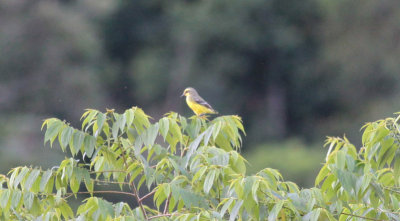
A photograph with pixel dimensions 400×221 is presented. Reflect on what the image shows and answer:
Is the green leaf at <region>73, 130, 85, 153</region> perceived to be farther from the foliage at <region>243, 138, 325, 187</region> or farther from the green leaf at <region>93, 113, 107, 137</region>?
the foliage at <region>243, 138, 325, 187</region>

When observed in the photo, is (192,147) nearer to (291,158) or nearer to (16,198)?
(16,198)

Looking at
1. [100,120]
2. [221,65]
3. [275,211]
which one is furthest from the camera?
[221,65]

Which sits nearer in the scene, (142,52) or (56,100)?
(56,100)

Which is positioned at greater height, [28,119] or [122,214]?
[28,119]

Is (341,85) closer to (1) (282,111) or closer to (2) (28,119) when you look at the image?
(1) (282,111)

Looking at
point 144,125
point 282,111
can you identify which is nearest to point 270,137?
point 282,111

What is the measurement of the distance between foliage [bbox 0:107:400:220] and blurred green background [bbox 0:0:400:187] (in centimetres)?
1541

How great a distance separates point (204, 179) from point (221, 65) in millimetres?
24291

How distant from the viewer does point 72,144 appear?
4.38 metres

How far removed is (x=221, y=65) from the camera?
2839 centimetres

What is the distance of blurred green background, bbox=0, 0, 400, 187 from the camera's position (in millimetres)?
22734

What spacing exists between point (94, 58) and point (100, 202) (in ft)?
76.3

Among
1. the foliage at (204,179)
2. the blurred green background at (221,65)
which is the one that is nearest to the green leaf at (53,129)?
the foliage at (204,179)

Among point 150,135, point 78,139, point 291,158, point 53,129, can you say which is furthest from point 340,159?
point 291,158
